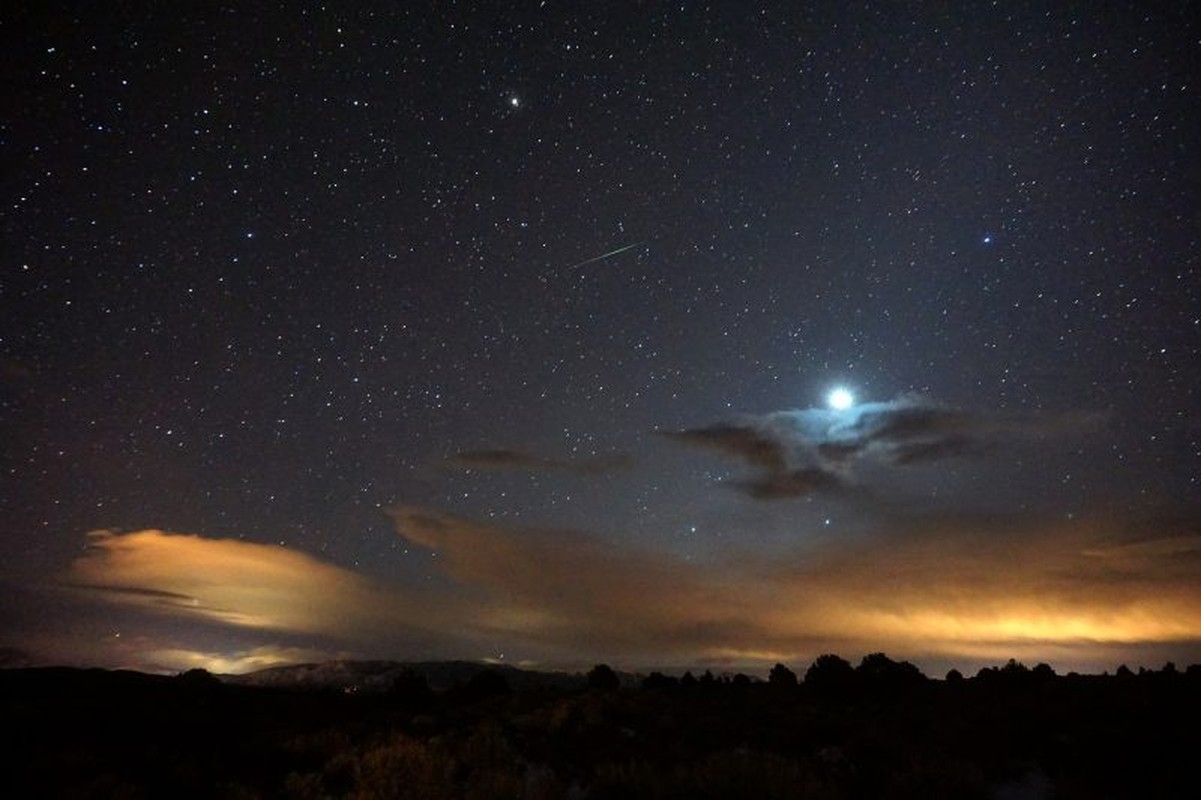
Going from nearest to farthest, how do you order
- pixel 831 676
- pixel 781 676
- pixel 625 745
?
1. pixel 625 745
2. pixel 831 676
3. pixel 781 676

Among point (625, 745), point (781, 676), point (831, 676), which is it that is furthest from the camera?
point (781, 676)

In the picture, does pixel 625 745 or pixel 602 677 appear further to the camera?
pixel 602 677

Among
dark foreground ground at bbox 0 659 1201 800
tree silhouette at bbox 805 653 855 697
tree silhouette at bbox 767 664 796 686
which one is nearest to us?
dark foreground ground at bbox 0 659 1201 800

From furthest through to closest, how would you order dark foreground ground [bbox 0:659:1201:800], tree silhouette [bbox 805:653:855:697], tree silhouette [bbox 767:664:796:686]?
tree silhouette [bbox 767:664:796:686] → tree silhouette [bbox 805:653:855:697] → dark foreground ground [bbox 0:659:1201:800]

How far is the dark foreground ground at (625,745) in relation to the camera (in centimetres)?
946

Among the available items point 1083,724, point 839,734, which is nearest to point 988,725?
point 1083,724

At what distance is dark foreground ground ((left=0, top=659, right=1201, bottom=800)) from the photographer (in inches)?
372

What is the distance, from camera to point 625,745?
13.2 meters

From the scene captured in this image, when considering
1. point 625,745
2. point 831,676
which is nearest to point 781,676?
point 831,676

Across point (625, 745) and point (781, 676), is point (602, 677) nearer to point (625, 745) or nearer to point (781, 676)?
point (781, 676)

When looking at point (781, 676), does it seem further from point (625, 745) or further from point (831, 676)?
point (625, 745)

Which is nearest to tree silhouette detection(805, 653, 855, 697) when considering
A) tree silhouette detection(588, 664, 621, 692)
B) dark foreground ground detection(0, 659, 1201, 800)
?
dark foreground ground detection(0, 659, 1201, 800)

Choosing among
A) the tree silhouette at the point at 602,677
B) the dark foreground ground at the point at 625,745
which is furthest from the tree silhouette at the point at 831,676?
the tree silhouette at the point at 602,677

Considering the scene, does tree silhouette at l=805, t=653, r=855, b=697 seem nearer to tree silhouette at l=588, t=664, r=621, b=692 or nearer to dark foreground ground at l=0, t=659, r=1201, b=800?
dark foreground ground at l=0, t=659, r=1201, b=800
